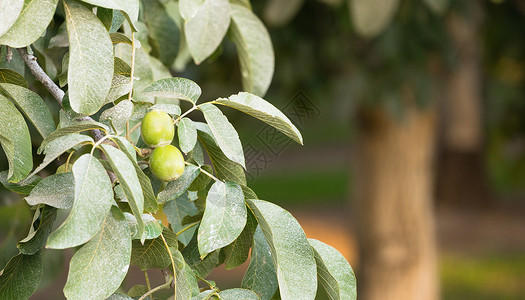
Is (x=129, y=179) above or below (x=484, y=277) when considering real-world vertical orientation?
above

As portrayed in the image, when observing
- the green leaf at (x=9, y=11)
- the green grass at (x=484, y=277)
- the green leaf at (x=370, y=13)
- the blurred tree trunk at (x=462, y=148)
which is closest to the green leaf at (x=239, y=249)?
the green leaf at (x=9, y=11)

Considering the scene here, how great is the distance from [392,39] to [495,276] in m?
3.65

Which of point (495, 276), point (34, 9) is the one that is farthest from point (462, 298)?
point (34, 9)

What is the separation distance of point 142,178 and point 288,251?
0.17 m

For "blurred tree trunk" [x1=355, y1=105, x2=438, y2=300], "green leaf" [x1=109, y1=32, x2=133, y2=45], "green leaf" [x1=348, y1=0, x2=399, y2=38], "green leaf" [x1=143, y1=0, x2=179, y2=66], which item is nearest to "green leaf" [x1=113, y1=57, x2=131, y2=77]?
"green leaf" [x1=109, y1=32, x2=133, y2=45]

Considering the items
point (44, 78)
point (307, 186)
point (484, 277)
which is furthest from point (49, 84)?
point (307, 186)

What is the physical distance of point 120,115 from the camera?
0.65 meters

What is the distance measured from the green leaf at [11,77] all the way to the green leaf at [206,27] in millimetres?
279

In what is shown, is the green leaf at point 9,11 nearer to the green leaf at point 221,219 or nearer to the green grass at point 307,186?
the green leaf at point 221,219

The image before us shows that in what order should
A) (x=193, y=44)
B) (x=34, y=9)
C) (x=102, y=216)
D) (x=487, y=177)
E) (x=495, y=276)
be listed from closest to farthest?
1. (x=102, y=216)
2. (x=34, y=9)
3. (x=193, y=44)
4. (x=495, y=276)
5. (x=487, y=177)

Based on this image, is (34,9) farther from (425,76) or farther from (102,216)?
(425,76)

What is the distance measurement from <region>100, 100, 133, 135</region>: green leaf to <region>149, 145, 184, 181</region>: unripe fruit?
0.17ft

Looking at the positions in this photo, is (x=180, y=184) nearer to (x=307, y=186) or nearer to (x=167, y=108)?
(x=167, y=108)

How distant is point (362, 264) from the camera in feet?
12.9
